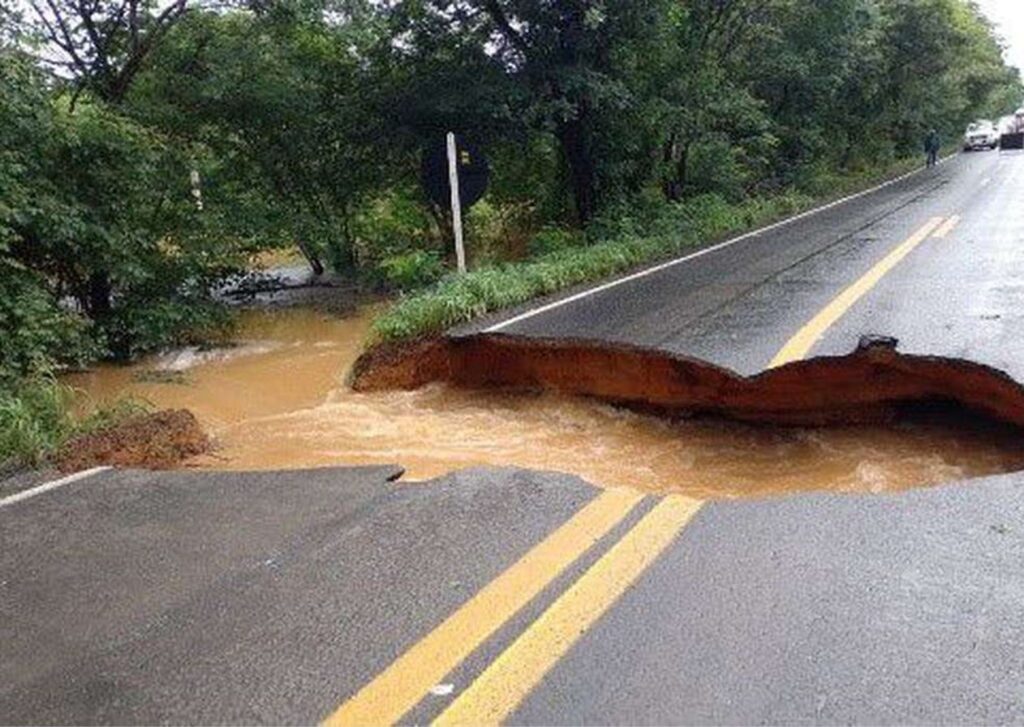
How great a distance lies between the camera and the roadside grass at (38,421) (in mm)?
5398

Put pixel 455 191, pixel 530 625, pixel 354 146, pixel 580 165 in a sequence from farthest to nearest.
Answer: pixel 580 165, pixel 354 146, pixel 455 191, pixel 530 625

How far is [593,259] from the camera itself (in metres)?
11.7

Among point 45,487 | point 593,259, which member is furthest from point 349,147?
point 45,487

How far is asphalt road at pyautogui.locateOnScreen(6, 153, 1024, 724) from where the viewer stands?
104 inches

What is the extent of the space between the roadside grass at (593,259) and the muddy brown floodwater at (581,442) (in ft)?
3.22

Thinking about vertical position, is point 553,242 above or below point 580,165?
below

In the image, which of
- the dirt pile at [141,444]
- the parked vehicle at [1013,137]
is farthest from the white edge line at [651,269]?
the parked vehicle at [1013,137]

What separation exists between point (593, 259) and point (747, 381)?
5.78m

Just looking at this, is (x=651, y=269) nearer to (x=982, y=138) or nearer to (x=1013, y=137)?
(x=1013, y=137)

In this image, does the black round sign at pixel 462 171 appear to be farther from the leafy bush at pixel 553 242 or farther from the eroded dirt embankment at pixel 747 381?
the eroded dirt embankment at pixel 747 381

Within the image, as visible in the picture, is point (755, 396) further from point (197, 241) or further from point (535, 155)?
point (535, 155)

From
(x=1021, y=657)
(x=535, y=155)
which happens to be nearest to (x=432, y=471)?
(x=1021, y=657)

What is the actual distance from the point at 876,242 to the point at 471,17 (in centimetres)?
680

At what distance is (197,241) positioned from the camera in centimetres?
1155
